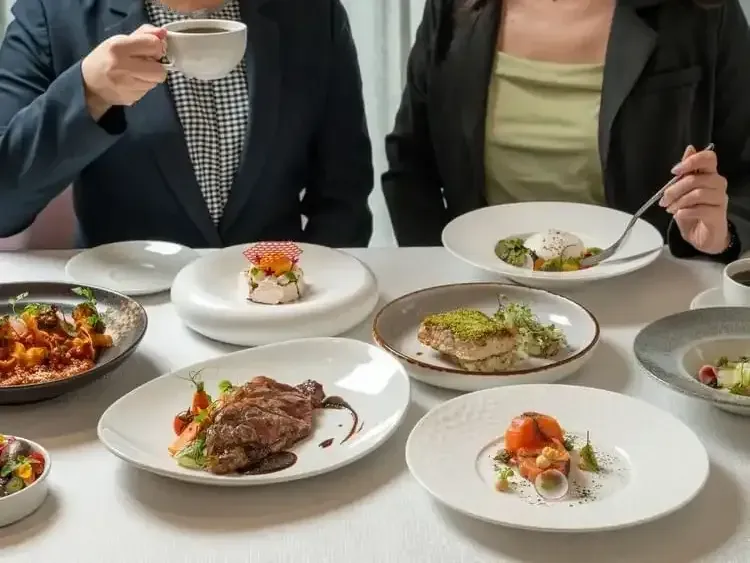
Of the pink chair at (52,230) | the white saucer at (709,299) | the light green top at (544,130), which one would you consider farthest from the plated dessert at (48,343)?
the light green top at (544,130)

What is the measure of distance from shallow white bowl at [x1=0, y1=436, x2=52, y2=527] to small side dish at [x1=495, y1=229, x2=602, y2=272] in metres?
0.79

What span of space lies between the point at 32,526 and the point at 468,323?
54cm

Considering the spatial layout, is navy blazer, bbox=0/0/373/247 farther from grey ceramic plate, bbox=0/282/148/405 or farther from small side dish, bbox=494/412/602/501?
small side dish, bbox=494/412/602/501

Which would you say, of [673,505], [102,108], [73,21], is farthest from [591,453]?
[73,21]

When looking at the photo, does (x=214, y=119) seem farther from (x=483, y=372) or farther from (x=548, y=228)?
(x=483, y=372)

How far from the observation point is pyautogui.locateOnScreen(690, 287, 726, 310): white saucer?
1322mm

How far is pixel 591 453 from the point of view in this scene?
3.22 ft

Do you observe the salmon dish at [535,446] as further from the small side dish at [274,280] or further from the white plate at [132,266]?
the white plate at [132,266]

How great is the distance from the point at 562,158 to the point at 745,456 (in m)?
0.90

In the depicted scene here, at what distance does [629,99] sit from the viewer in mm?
1752

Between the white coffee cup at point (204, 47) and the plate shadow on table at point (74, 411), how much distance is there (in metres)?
0.41

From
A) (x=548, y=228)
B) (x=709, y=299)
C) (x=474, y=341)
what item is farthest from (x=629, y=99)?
(x=474, y=341)

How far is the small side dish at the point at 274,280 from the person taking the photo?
1.33 metres

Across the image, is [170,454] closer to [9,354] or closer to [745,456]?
[9,354]
